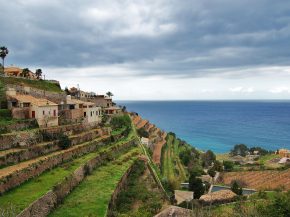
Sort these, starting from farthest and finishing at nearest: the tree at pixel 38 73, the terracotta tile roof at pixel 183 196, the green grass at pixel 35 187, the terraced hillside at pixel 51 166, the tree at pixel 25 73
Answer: the tree at pixel 38 73
the tree at pixel 25 73
the terracotta tile roof at pixel 183 196
the terraced hillside at pixel 51 166
the green grass at pixel 35 187

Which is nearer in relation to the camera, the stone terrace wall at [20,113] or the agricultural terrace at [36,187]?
the agricultural terrace at [36,187]

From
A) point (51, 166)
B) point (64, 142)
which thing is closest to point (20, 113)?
point (64, 142)

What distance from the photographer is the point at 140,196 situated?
4038cm

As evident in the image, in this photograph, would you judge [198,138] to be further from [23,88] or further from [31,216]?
[31,216]

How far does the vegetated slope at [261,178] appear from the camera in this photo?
186ft

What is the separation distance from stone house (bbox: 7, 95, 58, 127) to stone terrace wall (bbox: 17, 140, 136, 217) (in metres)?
8.29

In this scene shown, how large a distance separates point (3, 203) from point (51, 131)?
17.9 meters

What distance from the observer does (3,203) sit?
89.9 feet

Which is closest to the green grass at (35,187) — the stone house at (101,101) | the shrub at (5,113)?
the shrub at (5,113)

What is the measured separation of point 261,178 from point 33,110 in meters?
39.9

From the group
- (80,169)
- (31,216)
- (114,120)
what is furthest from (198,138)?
(31,216)

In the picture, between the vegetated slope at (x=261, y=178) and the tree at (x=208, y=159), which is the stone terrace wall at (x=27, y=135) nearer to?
the vegetated slope at (x=261, y=178)

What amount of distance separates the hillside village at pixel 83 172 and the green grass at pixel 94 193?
0.29 ft

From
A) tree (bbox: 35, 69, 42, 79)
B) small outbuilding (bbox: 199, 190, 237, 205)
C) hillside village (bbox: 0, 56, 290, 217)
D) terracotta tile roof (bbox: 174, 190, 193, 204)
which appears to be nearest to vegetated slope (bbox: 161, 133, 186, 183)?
hillside village (bbox: 0, 56, 290, 217)
